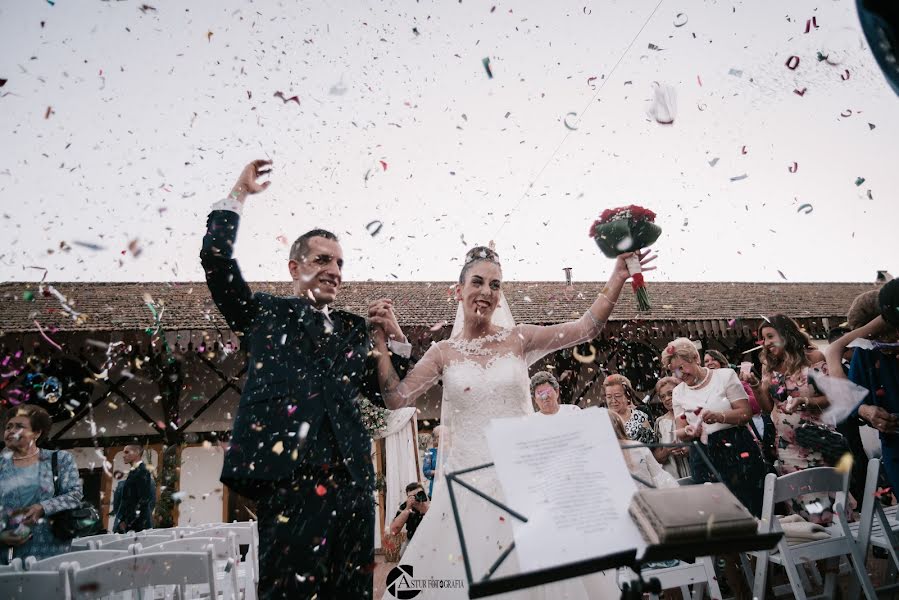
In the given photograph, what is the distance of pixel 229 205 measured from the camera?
2.20 metres

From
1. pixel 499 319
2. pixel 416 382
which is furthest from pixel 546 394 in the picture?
pixel 416 382

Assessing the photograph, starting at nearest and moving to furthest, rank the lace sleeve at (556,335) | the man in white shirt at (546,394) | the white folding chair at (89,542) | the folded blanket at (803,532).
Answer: the lace sleeve at (556,335) → the folded blanket at (803,532) → the white folding chair at (89,542) → the man in white shirt at (546,394)

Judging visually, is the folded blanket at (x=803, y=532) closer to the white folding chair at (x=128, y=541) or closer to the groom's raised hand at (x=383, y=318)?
the groom's raised hand at (x=383, y=318)

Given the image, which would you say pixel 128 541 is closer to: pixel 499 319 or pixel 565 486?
pixel 499 319

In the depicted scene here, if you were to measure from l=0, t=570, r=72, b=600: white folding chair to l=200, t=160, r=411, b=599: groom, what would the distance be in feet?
4.08

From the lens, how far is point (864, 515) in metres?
3.47

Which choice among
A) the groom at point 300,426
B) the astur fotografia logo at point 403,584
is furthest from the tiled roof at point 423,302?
the groom at point 300,426


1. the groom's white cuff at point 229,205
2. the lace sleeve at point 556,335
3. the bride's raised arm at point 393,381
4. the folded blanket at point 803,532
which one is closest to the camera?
the groom's white cuff at point 229,205

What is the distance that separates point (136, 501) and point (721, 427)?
7194 mm

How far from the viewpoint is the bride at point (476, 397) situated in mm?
2525

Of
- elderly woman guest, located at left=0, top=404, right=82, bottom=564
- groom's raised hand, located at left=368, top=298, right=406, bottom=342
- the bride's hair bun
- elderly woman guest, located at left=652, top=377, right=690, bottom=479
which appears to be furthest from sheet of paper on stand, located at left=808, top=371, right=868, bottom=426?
elderly woman guest, located at left=0, top=404, right=82, bottom=564

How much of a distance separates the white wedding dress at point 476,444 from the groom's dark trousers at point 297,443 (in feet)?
2.03

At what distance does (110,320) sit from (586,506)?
1189 cm

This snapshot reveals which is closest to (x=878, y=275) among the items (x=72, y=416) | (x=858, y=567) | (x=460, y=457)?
(x=858, y=567)
